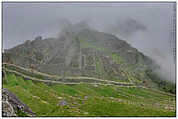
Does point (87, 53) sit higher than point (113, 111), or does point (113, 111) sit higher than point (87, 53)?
point (87, 53)

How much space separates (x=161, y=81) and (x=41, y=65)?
118 m

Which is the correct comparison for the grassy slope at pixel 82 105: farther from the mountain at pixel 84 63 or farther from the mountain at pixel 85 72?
the mountain at pixel 84 63

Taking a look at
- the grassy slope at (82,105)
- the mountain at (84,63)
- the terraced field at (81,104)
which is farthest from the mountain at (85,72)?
the grassy slope at (82,105)

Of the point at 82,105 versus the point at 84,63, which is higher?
the point at 84,63

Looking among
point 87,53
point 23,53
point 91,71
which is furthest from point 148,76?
point 23,53

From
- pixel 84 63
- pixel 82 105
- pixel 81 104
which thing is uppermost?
pixel 84 63

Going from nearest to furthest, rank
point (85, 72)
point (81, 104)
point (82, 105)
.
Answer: point (82, 105), point (81, 104), point (85, 72)

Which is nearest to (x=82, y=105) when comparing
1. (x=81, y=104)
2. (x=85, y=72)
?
(x=81, y=104)

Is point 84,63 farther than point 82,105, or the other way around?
point 84,63

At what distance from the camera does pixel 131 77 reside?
14450 centimetres

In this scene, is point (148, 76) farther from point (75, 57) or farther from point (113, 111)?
point (113, 111)

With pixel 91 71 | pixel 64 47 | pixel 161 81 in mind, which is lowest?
pixel 161 81

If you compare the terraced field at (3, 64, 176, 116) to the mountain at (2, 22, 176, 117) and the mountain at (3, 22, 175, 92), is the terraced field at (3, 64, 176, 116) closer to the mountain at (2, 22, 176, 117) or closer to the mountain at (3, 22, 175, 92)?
the mountain at (2, 22, 176, 117)

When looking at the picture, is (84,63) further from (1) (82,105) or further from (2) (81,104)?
(1) (82,105)
